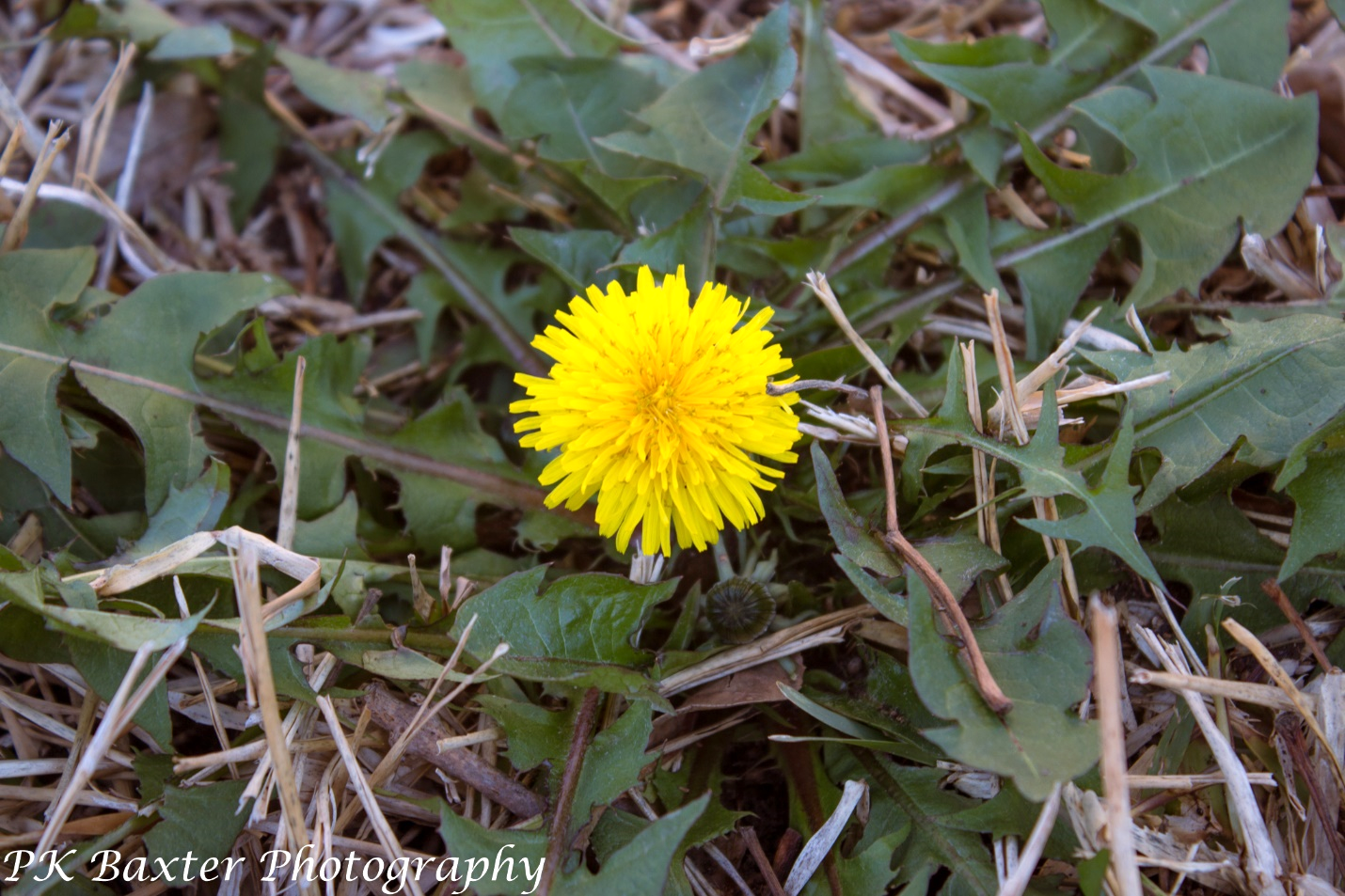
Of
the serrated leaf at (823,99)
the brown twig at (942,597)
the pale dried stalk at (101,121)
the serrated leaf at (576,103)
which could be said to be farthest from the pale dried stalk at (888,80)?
the pale dried stalk at (101,121)

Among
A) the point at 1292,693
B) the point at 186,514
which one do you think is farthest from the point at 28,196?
the point at 1292,693

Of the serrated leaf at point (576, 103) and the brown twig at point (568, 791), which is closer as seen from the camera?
the brown twig at point (568, 791)

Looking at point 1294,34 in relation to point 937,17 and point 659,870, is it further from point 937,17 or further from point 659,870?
point 659,870

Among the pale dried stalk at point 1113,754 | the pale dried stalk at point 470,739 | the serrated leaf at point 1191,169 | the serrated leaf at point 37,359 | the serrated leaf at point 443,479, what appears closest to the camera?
the pale dried stalk at point 1113,754

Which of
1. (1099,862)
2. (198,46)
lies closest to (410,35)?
(198,46)

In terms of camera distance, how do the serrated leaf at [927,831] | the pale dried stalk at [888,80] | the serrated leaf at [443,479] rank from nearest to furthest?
the serrated leaf at [927,831] → the serrated leaf at [443,479] → the pale dried stalk at [888,80]

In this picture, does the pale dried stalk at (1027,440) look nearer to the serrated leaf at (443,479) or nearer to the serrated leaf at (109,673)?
the serrated leaf at (443,479)
